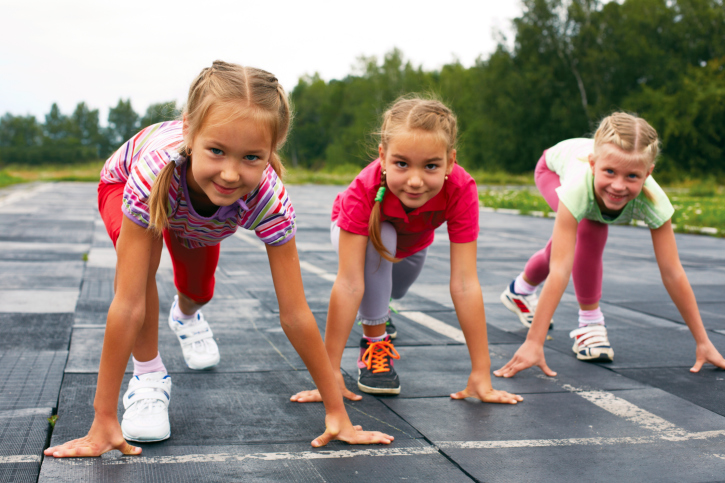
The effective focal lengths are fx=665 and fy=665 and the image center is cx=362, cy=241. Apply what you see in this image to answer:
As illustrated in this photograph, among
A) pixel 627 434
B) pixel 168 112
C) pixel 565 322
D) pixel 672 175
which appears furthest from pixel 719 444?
pixel 672 175

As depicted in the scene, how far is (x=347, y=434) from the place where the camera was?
7.72ft

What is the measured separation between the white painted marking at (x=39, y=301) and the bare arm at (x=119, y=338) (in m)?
2.30

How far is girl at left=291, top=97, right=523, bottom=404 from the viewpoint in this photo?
2.80 meters

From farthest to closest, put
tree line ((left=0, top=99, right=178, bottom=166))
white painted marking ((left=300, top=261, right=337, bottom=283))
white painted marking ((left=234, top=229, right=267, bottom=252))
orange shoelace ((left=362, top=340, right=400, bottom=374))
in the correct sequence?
tree line ((left=0, top=99, right=178, bottom=166)) → white painted marking ((left=234, top=229, right=267, bottom=252)) → white painted marking ((left=300, top=261, right=337, bottom=283)) → orange shoelace ((left=362, top=340, right=400, bottom=374))

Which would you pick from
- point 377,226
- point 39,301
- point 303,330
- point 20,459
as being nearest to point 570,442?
point 303,330

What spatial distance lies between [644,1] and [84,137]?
7174cm

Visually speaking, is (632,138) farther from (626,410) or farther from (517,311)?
(517,311)

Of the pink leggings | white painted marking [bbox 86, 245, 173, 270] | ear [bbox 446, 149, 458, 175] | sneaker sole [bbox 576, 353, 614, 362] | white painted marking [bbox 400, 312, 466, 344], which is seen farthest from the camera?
white painted marking [bbox 86, 245, 173, 270]

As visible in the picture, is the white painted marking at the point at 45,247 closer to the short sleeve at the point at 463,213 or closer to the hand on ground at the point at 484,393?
the short sleeve at the point at 463,213

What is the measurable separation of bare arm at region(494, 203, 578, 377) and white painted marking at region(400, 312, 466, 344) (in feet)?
2.29

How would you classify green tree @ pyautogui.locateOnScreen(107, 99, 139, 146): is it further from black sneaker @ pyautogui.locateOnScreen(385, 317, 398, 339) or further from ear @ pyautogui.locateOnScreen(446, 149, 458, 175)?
ear @ pyautogui.locateOnScreen(446, 149, 458, 175)

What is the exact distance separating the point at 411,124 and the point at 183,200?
0.98 meters

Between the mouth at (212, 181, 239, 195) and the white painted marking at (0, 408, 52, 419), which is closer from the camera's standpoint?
the mouth at (212, 181, 239, 195)

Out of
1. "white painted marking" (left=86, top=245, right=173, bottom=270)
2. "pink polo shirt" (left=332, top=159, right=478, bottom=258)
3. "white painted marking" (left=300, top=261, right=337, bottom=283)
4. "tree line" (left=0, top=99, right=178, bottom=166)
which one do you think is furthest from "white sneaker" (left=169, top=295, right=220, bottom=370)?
"tree line" (left=0, top=99, right=178, bottom=166)
